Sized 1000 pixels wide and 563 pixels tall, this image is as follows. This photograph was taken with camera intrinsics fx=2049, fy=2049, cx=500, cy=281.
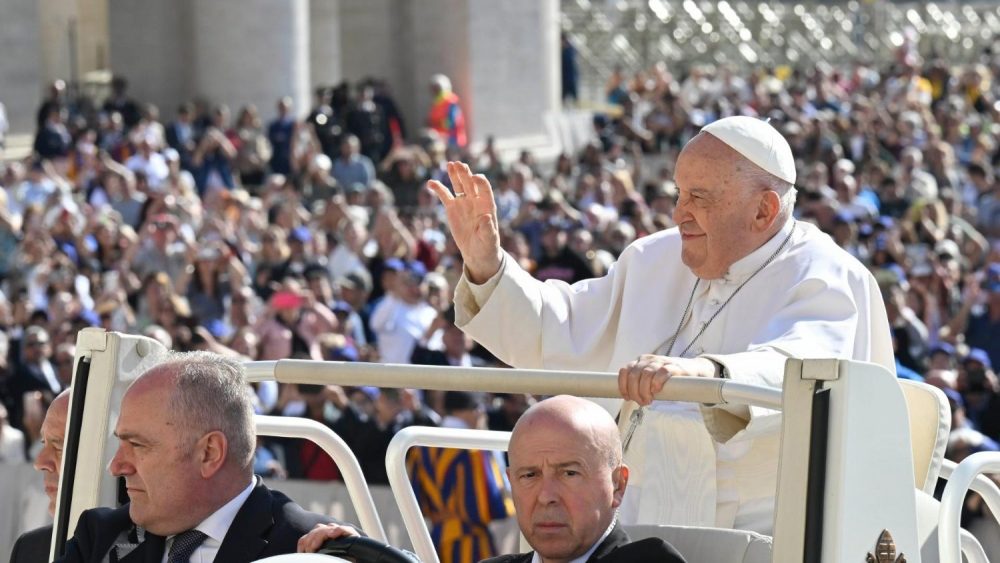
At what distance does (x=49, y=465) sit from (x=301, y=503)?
4015 mm

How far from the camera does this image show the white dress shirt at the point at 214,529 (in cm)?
429

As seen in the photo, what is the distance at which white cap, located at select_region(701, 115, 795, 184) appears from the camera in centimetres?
541

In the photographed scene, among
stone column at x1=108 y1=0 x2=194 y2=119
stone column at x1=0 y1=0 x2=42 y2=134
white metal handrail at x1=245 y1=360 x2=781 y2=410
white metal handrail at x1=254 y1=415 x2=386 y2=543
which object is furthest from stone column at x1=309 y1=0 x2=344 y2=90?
white metal handrail at x1=245 y1=360 x2=781 y2=410

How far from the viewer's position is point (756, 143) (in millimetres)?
5414

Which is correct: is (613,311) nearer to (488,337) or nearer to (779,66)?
(488,337)

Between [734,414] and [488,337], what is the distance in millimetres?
1111

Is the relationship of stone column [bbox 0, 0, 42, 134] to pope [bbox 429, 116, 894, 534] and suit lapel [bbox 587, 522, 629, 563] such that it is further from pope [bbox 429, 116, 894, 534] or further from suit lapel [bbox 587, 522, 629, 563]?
suit lapel [bbox 587, 522, 629, 563]

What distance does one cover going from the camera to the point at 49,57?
32.5 meters

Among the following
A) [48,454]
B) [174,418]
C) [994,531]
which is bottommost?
[994,531]

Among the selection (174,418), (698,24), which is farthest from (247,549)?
(698,24)

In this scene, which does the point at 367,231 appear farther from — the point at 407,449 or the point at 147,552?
the point at 147,552

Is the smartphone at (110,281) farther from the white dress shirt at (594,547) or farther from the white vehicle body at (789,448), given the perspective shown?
the white dress shirt at (594,547)

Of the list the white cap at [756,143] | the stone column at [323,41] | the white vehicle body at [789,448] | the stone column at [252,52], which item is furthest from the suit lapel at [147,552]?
the stone column at [323,41]

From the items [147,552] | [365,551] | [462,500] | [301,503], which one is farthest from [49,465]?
[462,500]
